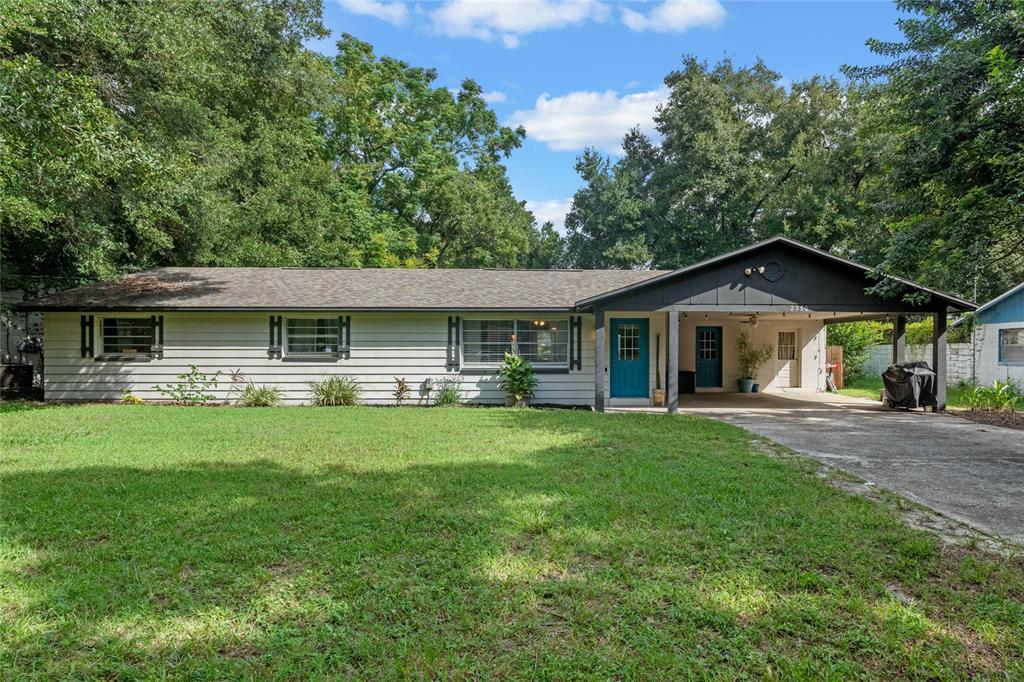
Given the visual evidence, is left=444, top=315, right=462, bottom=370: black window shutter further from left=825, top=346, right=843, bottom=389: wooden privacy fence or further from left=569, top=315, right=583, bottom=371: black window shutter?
left=825, top=346, right=843, bottom=389: wooden privacy fence

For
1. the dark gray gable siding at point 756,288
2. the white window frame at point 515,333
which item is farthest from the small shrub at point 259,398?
the dark gray gable siding at point 756,288

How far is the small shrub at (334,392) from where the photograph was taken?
12.2 metres

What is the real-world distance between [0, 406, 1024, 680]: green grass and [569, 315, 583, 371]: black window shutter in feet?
20.7

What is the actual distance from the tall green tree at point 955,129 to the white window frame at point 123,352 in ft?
50.6

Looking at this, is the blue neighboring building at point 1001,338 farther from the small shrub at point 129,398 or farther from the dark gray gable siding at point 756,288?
the small shrub at point 129,398

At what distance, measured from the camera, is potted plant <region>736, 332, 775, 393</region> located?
52.2 ft

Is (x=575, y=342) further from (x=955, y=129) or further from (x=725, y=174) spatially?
(x=725, y=174)

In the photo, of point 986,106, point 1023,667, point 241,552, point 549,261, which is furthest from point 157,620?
point 549,261

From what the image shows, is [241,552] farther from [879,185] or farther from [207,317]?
[879,185]

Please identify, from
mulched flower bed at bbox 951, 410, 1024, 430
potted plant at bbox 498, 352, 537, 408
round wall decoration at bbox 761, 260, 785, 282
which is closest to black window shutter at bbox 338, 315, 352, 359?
potted plant at bbox 498, 352, 537, 408

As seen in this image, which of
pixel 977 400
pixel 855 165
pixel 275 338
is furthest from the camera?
pixel 855 165

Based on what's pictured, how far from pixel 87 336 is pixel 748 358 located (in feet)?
54.8

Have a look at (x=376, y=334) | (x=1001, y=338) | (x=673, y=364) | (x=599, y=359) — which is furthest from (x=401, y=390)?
(x=1001, y=338)

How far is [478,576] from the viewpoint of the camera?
3.43 metres
